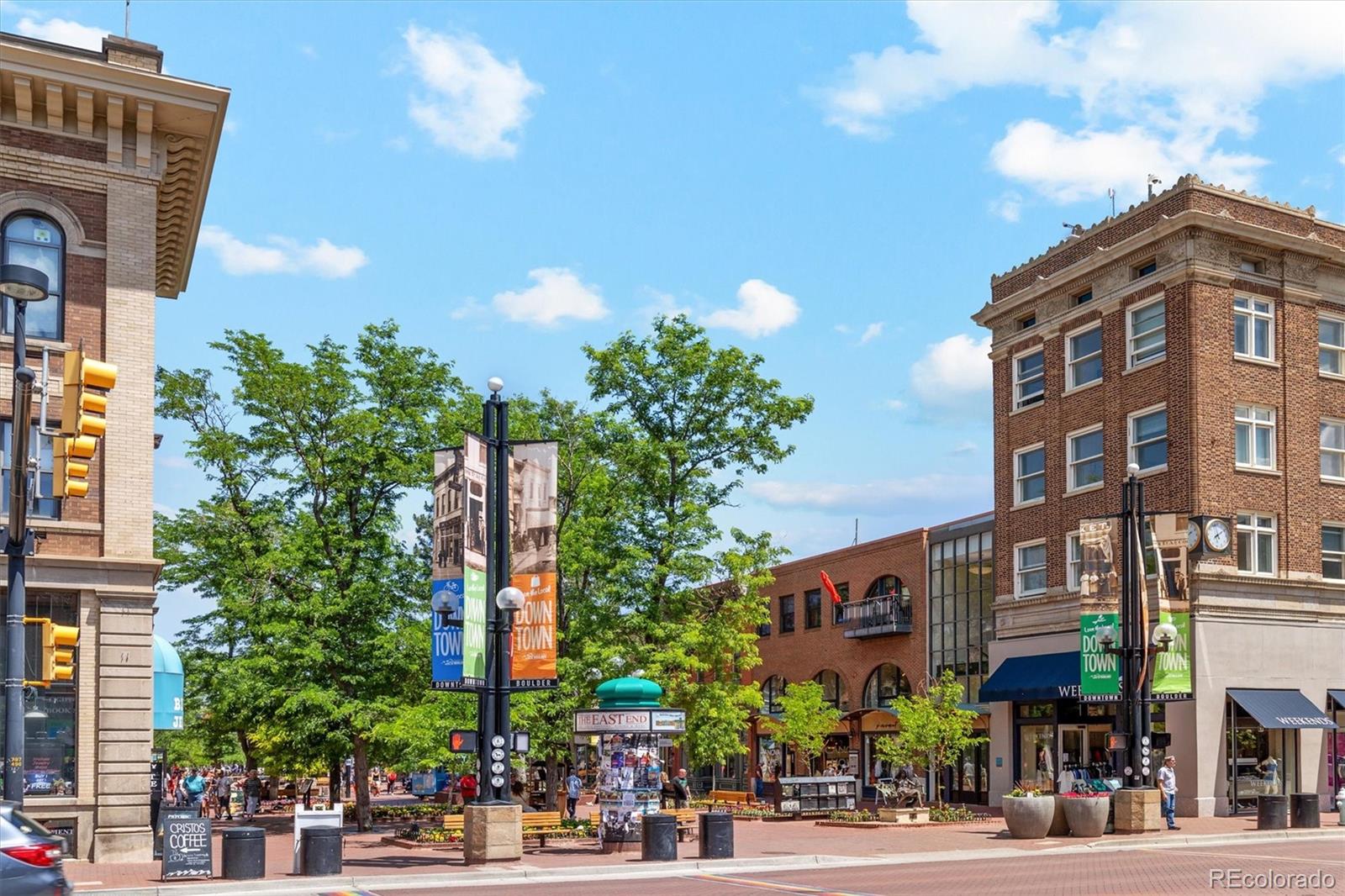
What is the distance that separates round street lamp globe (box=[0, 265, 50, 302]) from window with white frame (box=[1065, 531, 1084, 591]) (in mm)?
31133

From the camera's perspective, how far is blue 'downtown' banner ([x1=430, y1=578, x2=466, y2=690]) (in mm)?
25109

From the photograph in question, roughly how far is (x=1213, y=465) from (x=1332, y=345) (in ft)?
21.6

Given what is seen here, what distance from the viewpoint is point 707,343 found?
41.8 m

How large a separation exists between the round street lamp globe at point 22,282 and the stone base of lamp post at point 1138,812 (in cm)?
2353

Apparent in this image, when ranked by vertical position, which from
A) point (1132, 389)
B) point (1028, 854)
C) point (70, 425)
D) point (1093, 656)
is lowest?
point (1028, 854)

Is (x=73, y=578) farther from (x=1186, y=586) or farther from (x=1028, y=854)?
(x=1186, y=586)

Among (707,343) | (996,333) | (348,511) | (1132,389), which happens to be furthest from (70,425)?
(996,333)

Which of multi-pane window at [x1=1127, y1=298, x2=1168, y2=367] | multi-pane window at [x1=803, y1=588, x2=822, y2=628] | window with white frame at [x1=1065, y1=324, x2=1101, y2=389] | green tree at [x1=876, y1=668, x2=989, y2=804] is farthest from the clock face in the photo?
multi-pane window at [x1=803, y1=588, x2=822, y2=628]

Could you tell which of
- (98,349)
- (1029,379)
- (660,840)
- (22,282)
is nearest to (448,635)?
(660,840)

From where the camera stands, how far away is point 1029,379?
45.5m

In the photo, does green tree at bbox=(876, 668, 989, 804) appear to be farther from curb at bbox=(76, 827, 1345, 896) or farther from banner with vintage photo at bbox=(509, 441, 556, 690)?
banner with vintage photo at bbox=(509, 441, 556, 690)

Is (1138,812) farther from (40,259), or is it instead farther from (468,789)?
(40,259)

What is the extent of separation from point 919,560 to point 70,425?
135 feet

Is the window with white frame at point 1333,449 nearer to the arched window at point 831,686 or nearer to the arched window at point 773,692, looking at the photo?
the arched window at point 831,686
